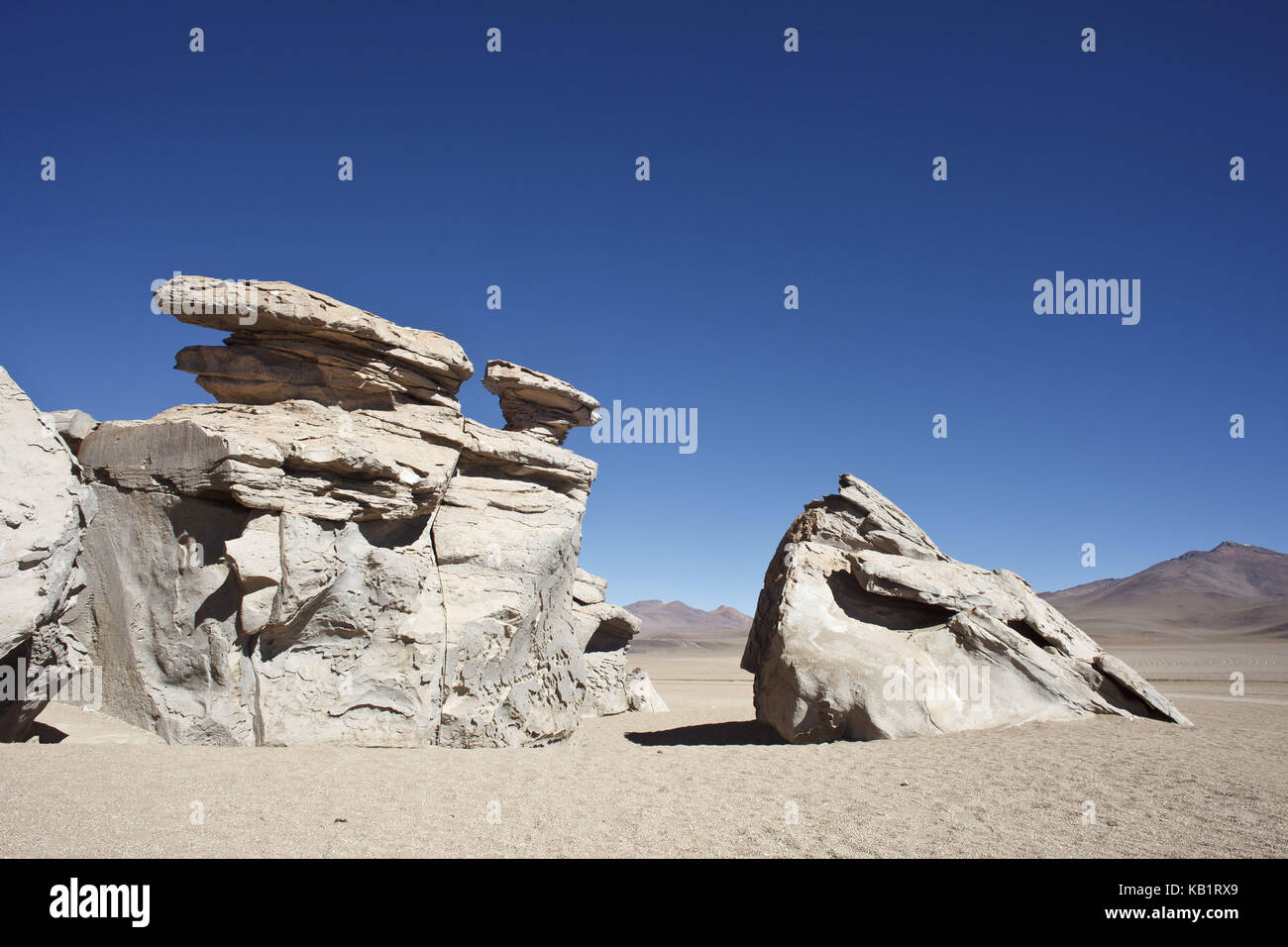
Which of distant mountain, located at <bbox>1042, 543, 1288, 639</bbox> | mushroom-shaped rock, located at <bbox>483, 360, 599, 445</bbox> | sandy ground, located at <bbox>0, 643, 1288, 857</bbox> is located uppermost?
mushroom-shaped rock, located at <bbox>483, 360, 599, 445</bbox>

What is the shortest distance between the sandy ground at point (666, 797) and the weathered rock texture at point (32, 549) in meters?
0.92

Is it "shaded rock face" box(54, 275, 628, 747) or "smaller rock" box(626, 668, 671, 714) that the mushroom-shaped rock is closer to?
"shaded rock face" box(54, 275, 628, 747)

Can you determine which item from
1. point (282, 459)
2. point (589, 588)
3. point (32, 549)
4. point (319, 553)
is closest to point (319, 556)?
point (319, 553)

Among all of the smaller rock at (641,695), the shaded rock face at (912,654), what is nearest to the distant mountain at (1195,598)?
the smaller rock at (641,695)

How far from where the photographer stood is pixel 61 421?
11.3 m

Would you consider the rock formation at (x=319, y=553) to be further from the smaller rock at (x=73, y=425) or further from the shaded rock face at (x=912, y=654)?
the shaded rock face at (x=912, y=654)

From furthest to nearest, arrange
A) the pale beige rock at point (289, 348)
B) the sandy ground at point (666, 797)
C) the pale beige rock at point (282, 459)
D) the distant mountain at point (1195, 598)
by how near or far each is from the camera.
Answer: the distant mountain at point (1195, 598), the pale beige rock at point (289, 348), the pale beige rock at point (282, 459), the sandy ground at point (666, 797)

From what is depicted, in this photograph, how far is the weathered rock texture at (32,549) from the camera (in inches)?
331

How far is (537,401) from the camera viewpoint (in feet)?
54.6

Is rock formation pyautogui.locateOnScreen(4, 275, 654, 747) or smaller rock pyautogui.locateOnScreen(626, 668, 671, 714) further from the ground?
rock formation pyautogui.locateOnScreen(4, 275, 654, 747)

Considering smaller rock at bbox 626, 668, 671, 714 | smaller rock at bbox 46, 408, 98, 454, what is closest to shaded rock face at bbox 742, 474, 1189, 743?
smaller rock at bbox 626, 668, 671, 714

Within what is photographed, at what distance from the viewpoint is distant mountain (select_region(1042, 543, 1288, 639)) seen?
310 ft

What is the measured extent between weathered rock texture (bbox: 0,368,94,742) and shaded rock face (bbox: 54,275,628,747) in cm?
103
